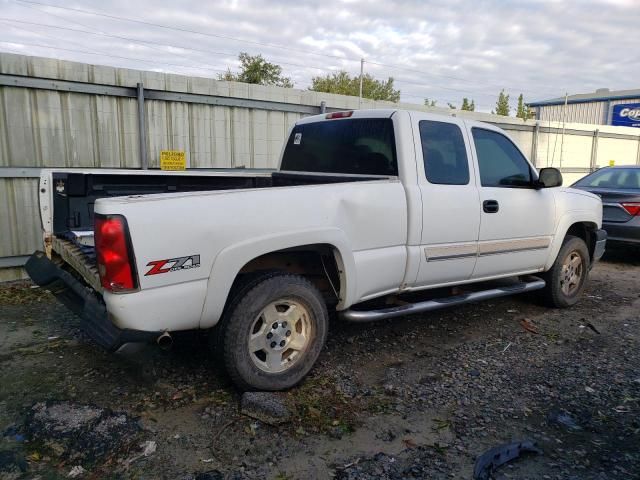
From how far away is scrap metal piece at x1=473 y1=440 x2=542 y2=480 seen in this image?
270cm

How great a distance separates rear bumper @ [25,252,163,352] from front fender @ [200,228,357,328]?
348 millimetres

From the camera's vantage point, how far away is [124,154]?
6.88m

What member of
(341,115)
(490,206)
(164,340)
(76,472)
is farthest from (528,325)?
(76,472)

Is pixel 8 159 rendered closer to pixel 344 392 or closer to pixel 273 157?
pixel 273 157

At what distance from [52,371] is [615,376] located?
4.36 meters

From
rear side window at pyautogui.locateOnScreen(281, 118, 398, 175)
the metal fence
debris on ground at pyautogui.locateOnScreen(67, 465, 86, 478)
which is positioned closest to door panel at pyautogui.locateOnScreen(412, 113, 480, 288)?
rear side window at pyautogui.locateOnScreen(281, 118, 398, 175)

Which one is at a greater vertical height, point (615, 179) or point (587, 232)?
point (615, 179)

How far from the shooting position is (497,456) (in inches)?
111

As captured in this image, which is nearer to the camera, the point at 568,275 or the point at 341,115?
the point at 341,115

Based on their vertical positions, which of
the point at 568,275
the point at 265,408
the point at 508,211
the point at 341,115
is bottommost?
the point at 265,408

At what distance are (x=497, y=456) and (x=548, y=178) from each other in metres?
3.04

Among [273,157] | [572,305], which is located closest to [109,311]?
[572,305]

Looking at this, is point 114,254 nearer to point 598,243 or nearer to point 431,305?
point 431,305

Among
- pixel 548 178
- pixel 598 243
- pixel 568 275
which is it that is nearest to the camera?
pixel 548 178
